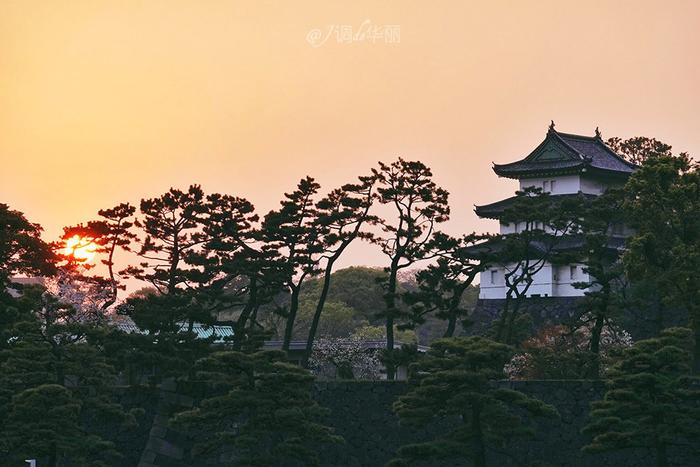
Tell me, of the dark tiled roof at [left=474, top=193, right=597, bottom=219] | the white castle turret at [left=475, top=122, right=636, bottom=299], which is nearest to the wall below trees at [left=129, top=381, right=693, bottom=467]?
the white castle turret at [left=475, top=122, right=636, bottom=299]

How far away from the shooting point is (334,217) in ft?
154

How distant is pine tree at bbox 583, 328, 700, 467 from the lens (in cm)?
3031

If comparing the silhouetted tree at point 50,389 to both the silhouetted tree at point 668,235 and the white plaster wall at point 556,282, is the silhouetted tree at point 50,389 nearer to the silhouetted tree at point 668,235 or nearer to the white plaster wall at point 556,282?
the silhouetted tree at point 668,235

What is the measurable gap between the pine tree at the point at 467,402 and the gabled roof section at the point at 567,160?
32146 millimetres

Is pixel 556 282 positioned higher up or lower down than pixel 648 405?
higher up

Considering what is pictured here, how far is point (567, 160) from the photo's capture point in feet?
207

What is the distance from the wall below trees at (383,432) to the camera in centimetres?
3631

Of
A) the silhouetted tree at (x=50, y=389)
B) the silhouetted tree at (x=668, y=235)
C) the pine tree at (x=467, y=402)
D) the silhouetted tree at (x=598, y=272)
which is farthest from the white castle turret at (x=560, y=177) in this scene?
the pine tree at (x=467, y=402)

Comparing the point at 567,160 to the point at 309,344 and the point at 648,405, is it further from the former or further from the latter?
the point at 648,405

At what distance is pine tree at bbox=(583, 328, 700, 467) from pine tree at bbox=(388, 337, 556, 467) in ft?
5.15

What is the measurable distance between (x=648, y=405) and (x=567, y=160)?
111ft

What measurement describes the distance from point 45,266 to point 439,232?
14550 mm

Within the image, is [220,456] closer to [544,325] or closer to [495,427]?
[495,427]

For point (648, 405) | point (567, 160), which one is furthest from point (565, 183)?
point (648, 405)
